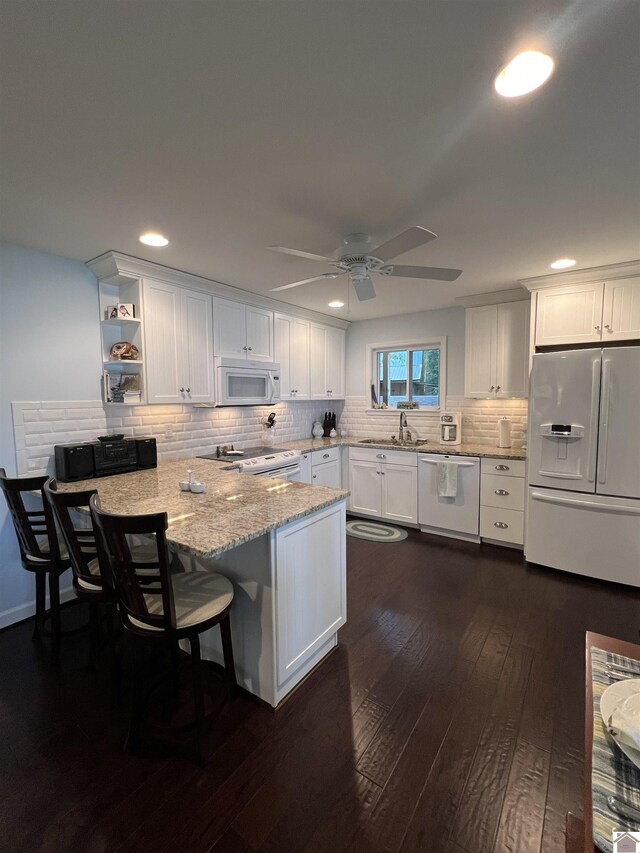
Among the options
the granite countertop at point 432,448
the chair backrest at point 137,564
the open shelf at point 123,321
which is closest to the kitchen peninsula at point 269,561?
the chair backrest at point 137,564

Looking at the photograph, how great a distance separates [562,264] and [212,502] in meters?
3.08

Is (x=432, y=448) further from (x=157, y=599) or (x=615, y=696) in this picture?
(x=615, y=696)

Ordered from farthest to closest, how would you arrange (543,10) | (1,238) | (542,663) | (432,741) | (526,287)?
(526,287) → (1,238) → (542,663) → (432,741) → (543,10)

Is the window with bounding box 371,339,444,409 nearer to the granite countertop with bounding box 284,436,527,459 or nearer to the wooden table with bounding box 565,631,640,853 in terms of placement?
the granite countertop with bounding box 284,436,527,459

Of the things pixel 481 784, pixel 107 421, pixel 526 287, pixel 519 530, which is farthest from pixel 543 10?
pixel 519 530

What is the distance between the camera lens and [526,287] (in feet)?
11.1

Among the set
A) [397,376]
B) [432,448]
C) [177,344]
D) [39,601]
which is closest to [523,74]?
[177,344]

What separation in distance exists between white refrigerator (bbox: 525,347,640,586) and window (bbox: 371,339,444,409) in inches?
59.6

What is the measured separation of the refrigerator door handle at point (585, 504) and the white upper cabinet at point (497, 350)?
1012mm

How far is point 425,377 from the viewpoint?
187 inches

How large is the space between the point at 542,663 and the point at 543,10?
8.96ft

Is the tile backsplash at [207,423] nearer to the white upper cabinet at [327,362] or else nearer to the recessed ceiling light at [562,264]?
the white upper cabinet at [327,362]

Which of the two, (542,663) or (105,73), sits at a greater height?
(105,73)

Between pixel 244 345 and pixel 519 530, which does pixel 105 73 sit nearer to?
pixel 244 345
